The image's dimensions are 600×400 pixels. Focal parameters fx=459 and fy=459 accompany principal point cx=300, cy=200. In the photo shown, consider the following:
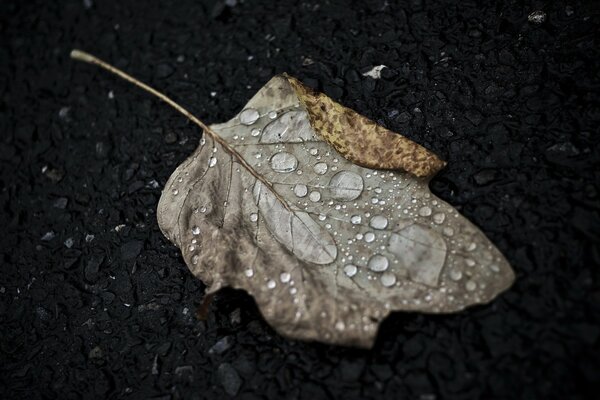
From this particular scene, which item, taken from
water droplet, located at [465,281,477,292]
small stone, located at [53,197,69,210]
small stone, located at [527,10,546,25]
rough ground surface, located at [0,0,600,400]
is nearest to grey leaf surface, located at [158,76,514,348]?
water droplet, located at [465,281,477,292]

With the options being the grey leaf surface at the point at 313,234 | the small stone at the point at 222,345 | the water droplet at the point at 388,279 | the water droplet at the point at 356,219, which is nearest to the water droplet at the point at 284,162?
the grey leaf surface at the point at 313,234

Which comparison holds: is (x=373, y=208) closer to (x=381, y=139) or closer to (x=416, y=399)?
(x=381, y=139)

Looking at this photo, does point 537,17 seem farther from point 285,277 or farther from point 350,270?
point 285,277

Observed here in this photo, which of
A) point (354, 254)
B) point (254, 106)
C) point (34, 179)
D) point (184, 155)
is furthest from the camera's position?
point (34, 179)

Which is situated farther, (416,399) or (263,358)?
(263,358)

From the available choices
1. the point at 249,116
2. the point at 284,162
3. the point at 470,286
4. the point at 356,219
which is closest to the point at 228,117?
the point at 249,116

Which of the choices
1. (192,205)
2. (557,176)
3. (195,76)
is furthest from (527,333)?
(195,76)
